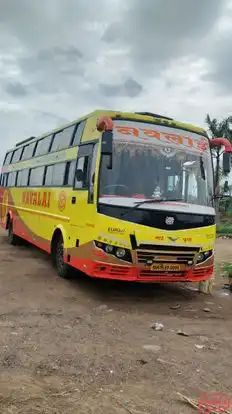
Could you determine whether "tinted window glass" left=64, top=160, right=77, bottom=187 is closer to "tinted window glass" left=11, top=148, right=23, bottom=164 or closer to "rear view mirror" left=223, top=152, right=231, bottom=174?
"rear view mirror" left=223, top=152, right=231, bottom=174

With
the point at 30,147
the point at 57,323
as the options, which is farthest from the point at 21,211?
the point at 57,323

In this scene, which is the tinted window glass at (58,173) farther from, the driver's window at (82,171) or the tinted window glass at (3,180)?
the tinted window glass at (3,180)

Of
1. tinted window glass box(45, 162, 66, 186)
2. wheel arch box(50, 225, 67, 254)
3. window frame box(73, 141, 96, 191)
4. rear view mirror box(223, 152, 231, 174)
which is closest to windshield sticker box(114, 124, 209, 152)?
rear view mirror box(223, 152, 231, 174)

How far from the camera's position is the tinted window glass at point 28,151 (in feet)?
45.0

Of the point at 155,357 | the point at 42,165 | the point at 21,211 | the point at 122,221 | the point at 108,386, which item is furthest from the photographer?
the point at 21,211

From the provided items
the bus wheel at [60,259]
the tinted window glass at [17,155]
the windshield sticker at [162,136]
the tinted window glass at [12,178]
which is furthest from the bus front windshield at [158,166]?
the tinted window glass at [12,178]

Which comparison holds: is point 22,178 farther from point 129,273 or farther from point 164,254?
point 164,254

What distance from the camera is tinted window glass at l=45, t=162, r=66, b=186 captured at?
10.1 metres

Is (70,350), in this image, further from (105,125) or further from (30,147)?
(30,147)

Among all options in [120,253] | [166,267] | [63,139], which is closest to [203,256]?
[166,267]

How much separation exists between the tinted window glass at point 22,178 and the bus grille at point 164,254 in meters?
6.90

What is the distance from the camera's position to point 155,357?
207 inches

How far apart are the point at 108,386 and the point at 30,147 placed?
10.6m

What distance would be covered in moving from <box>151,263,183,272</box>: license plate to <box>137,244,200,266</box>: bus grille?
6 centimetres
